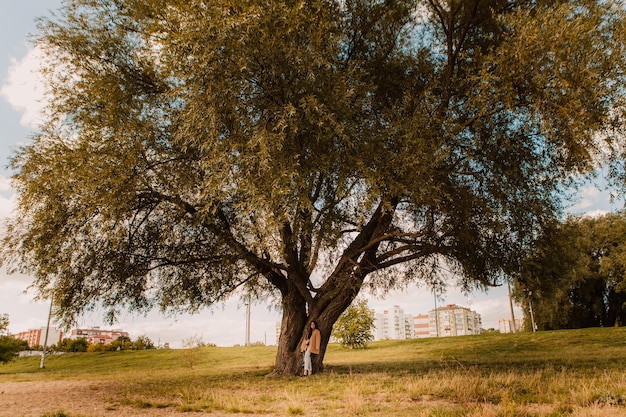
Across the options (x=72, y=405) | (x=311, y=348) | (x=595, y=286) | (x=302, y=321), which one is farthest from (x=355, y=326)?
(x=595, y=286)

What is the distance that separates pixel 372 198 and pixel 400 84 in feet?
18.0

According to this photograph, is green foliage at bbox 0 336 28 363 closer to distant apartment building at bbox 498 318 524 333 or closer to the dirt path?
the dirt path

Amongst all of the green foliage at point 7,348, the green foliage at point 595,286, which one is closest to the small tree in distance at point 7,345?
the green foliage at point 7,348

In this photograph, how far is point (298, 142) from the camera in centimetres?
1116

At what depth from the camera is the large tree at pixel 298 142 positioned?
10430 millimetres

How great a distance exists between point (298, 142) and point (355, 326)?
24.3m

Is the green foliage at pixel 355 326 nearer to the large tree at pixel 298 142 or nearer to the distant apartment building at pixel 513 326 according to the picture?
the large tree at pixel 298 142

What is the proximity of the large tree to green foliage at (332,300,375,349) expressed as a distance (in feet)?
52.5

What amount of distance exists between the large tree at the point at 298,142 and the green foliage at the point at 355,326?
16006mm

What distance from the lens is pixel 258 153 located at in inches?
393

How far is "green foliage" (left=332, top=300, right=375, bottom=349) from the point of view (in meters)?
33.0

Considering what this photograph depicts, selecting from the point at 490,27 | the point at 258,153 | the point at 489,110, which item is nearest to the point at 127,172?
the point at 258,153

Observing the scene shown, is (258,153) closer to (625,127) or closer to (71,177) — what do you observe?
(71,177)

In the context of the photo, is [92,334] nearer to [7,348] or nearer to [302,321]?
[7,348]
